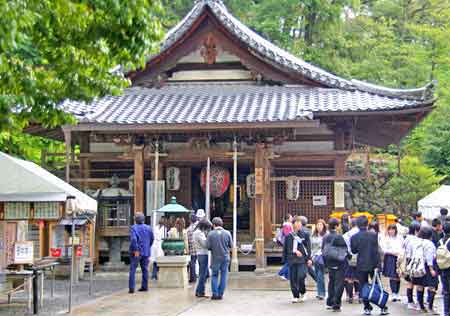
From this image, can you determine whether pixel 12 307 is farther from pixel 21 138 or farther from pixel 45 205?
pixel 21 138

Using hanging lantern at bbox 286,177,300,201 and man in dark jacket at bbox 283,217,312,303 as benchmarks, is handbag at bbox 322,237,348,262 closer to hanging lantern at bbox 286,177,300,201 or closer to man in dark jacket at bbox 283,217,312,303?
man in dark jacket at bbox 283,217,312,303

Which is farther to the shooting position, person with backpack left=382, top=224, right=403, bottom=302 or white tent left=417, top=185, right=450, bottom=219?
white tent left=417, top=185, right=450, bottom=219

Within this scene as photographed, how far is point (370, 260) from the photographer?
12.3 meters

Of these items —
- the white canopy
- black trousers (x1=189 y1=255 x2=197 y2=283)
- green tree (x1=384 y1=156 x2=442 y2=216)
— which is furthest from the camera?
green tree (x1=384 y1=156 x2=442 y2=216)

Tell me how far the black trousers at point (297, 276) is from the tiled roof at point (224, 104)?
5442mm

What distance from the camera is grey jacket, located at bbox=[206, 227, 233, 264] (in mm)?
14203

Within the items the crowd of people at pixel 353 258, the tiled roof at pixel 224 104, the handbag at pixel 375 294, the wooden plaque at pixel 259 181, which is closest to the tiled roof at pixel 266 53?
the tiled roof at pixel 224 104

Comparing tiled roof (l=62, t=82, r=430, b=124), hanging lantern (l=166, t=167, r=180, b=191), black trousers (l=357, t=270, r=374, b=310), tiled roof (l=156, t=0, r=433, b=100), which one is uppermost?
tiled roof (l=156, t=0, r=433, b=100)

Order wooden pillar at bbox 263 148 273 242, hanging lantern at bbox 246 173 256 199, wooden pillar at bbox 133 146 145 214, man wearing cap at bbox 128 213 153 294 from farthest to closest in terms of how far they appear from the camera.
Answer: hanging lantern at bbox 246 173 256 199, wooden pillar at bbox 263 148 273 242, wooden pillar at bbox 133 146 145 214, man wearing cap at bbox 128 213 153 294

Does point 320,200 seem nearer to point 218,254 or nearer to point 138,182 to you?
point 138,182

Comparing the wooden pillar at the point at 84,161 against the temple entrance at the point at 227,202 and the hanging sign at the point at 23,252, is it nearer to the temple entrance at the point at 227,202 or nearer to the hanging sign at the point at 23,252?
the temple entrance at the point at 227,202

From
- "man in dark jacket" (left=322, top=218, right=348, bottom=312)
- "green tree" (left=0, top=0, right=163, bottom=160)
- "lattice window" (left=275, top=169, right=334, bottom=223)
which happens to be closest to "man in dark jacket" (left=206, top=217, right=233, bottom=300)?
"man in dark jacket" (left=322, top=218, right=348, bottom=312)

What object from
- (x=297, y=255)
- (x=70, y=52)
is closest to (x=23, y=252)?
(x=297, y=255)

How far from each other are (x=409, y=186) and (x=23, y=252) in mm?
17436
